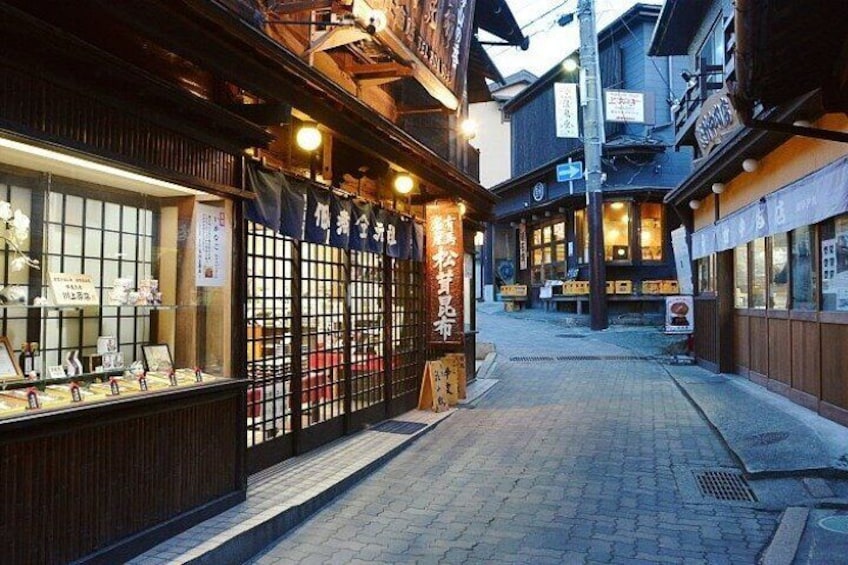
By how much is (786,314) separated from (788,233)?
1554 millimetres

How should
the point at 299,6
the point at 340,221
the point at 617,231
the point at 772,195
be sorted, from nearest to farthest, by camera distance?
the point at 299,6, the point at 340,221, the point at 772,195, the point at 617,231

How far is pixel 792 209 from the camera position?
10.5 m

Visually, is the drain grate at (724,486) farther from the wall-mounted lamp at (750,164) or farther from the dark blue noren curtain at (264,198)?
the wall-mounted lamp at (750,164)

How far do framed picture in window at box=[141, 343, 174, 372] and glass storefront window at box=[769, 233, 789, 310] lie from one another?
1114 centimetres

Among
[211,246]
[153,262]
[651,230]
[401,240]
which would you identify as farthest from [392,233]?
[651,230]

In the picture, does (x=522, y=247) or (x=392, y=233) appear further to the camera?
(x=522, y=247)

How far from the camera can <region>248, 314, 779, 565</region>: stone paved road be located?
614 cm

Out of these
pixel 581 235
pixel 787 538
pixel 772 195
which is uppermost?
pixel 581 235

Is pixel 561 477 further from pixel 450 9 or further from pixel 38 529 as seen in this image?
pixel 450 9

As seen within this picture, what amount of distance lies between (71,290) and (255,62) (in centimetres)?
274

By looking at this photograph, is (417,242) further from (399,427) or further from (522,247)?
(522,247)

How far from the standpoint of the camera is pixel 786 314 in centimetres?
1243

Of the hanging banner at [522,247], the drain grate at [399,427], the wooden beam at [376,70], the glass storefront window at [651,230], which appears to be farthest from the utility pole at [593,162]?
the wooden beam at [376,70]

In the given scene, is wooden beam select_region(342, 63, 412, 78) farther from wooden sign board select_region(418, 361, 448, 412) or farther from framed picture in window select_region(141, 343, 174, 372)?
framed picture in window select_region(141, 343, 174, 372)
